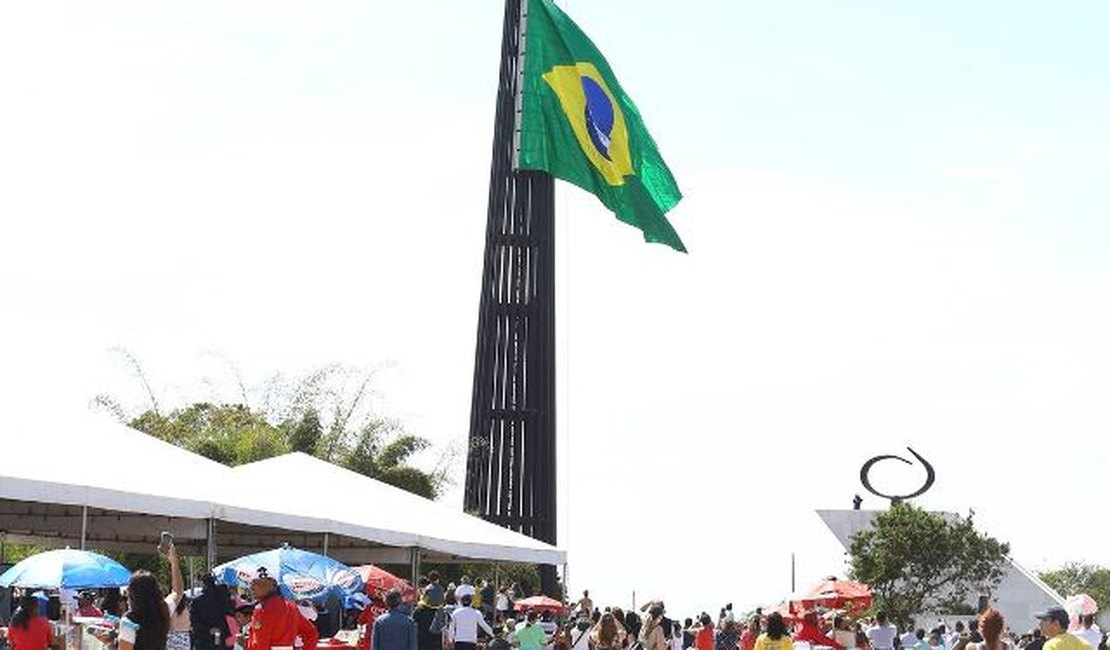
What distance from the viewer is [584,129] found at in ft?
126

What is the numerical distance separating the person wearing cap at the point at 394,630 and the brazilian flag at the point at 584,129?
17794 mm

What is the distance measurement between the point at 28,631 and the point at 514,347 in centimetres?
4483

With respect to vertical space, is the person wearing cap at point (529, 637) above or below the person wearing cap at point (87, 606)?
below

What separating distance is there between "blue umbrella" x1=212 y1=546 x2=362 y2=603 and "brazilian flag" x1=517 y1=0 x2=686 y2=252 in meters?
13.2

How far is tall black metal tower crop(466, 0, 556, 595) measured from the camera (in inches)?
2441

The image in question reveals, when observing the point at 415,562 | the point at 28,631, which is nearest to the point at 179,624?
the point at 28,631

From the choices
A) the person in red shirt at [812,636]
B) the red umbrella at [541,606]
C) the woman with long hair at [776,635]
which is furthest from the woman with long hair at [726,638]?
the red umbrella at [541,606]

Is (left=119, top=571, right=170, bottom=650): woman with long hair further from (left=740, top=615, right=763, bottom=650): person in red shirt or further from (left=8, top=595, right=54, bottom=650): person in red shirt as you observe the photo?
(left=740, top=615, right=763, bottom=650): person in red shirt

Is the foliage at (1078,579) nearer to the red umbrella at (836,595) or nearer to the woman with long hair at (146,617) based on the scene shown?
the red umbrella at (836,595)

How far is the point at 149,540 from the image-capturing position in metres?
32.2

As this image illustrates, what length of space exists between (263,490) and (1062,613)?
755 inches

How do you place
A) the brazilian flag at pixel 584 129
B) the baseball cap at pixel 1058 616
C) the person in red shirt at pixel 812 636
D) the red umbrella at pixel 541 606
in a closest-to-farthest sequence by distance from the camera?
the baseball cap at pixel 1058 616 → the person in red shirt at pixel 812 636 → the brazilian flag at pixel 584 129 → the red umbrella at pixel 541 606

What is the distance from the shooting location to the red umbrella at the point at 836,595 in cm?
3241

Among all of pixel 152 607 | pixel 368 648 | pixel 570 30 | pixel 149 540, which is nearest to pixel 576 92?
pixel 570 30
